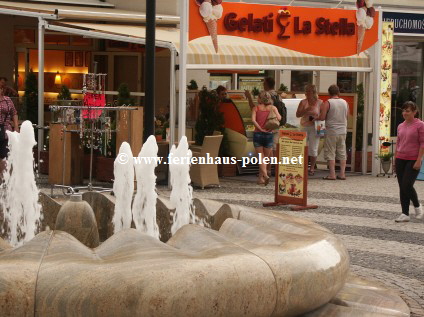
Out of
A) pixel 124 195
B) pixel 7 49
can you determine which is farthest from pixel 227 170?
pixel 124 195

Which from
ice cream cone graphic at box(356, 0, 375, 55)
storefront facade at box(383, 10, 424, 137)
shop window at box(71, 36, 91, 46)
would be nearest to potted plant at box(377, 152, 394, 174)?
ice cream cone graphic at box(356, 0, 375, 55)

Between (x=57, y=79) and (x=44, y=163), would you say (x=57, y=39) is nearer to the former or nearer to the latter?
(x=57, y=79)

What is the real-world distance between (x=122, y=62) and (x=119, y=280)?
1902 centimetres

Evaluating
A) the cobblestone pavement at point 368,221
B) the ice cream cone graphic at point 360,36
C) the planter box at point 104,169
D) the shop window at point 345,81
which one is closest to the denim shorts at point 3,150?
the planter box at point 104,169

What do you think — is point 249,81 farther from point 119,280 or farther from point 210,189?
point 119,280

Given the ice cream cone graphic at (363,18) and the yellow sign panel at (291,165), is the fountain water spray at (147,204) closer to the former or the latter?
the yellow sign panel at (291,165)

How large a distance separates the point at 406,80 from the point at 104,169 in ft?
38.4

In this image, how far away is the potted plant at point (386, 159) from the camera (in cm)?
1945

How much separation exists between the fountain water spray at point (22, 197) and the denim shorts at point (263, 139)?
339 inches

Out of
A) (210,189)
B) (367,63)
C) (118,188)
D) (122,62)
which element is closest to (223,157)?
(210,189)

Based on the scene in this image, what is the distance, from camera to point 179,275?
5.79 meters

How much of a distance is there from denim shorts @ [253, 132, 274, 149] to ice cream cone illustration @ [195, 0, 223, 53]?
1.67 m

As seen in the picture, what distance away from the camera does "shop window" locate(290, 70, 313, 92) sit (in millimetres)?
25859

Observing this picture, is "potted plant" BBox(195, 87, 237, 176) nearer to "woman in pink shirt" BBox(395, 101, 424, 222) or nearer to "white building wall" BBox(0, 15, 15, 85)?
"woman in pink shirt" BBox(395, 101, 424, 222)
